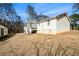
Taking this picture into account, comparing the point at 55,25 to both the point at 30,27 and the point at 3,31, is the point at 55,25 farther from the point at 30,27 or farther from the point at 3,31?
the point at 3,31

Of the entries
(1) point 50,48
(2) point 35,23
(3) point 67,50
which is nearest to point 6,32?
(2) point 35,23

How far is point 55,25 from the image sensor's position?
2.63 metres

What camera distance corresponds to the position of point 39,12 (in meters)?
2.59

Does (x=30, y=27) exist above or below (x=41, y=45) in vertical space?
above

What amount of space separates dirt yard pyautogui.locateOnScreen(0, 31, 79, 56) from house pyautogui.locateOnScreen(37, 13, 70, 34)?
60 mm

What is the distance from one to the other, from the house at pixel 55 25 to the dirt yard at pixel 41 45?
0.06 m

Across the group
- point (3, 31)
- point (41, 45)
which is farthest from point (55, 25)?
point (3, 31)

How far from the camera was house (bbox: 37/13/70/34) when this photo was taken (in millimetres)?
2602

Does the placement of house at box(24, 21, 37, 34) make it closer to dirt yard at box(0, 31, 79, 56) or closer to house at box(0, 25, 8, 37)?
dirt yard at box(0, 31, 79, 56)

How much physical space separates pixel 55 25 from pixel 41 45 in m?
0.31

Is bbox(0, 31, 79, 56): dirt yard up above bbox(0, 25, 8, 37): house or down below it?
below

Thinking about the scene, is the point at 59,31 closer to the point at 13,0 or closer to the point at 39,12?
the point at 39,12

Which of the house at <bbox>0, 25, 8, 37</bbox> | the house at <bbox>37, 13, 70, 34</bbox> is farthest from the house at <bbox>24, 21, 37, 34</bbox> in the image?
the house at <bbox>0, 25, 8, 37</bbox>

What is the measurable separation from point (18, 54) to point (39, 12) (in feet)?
1.88
